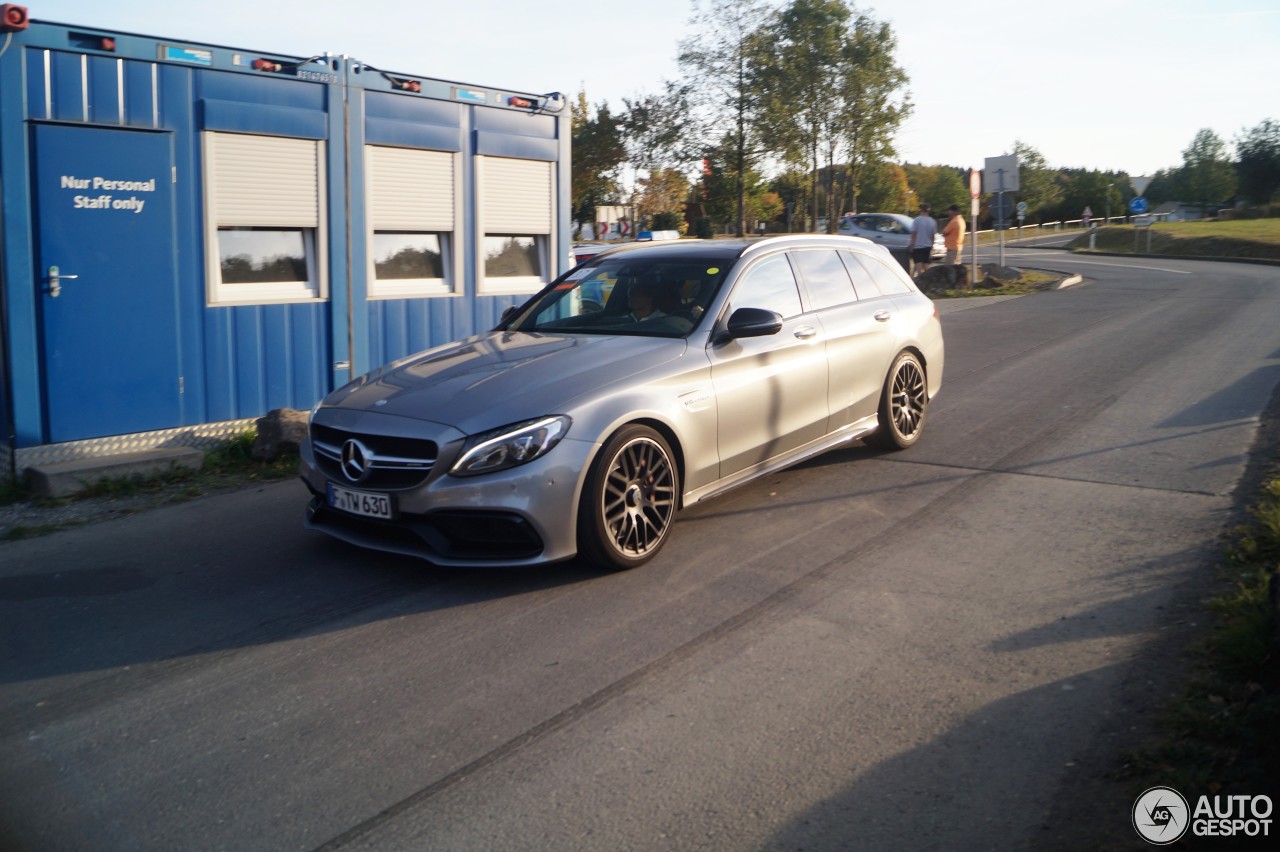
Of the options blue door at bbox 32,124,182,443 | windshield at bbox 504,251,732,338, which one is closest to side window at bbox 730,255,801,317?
windshield at bbox 504,251,732,338

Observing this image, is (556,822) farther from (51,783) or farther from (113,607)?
(113,607)

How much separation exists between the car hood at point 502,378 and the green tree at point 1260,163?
79.4 m

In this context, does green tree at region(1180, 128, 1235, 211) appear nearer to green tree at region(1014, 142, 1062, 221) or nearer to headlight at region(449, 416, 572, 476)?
green tree at region(1014, 142, 1062, 221)

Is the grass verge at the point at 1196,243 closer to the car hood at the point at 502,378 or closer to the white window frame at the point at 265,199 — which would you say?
the white window frame at the point at 265,199

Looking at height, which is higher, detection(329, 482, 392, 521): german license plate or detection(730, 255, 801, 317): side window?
detection(730, 255, 801, 317): side window

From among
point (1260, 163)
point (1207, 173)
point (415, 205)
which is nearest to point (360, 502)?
point (415, 205)

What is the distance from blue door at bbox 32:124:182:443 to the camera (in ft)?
26.6

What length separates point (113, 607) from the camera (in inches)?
221

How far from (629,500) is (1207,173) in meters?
107

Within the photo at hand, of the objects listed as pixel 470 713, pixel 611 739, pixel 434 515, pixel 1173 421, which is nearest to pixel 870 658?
pixel 611 739

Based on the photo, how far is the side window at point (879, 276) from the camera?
814 cm

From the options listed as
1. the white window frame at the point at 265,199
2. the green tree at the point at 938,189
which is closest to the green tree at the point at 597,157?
the white window frame at the point at 265,199

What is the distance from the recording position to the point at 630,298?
707 centimetres

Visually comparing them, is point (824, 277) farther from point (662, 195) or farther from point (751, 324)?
point (662, 195)
